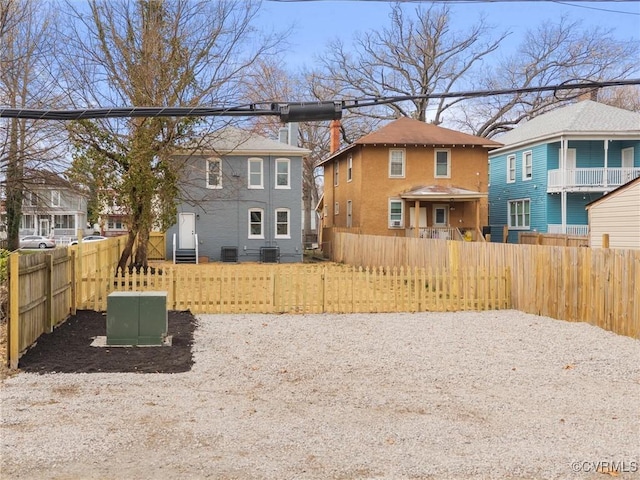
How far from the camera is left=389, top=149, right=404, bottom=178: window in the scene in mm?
32562

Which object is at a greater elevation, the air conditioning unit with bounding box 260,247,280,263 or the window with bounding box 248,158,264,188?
the window with bounding box 248,158,264,188

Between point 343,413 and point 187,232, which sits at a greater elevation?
point 187,232

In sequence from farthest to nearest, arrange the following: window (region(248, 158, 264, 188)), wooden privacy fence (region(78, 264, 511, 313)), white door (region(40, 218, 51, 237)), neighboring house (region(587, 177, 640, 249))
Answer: white door (region(40, 218, 51, 237)) < window (region(248, 158, 264, 188)) < neighboring house (region(587, 177, 640, 249)) < wooden privacy fence (region(78, 264, 511, 313))

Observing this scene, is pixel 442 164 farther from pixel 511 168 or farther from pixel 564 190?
pixel 564 190

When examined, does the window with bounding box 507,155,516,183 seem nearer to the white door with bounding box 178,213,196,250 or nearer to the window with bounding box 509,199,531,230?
the window with bounding box 509,199,531,230

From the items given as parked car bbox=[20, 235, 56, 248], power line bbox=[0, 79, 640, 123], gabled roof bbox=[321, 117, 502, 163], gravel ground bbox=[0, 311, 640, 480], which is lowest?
gravel ground bbox=[0, 311, 640, 480]

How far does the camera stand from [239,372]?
26.9 feet

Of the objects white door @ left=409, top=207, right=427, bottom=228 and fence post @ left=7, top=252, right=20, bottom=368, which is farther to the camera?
white door @ left=409, top=207, right=427, bottom=228

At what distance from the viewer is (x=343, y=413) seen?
637cm

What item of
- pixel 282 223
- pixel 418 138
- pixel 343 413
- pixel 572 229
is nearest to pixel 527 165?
pixel 572 229

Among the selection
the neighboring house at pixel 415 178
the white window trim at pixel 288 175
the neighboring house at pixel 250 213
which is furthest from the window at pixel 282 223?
the neighboring house at pixel 415 178

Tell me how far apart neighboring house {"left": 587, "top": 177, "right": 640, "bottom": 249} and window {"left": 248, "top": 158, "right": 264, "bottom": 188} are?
15.9 metres

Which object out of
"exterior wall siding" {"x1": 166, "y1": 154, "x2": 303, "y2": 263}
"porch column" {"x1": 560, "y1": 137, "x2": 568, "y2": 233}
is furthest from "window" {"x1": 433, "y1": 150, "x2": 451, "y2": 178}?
"exterior wall siding" {"x1": 166, "y1": 154, "x2": 303, "y2": 263}

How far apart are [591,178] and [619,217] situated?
9.44 metres
